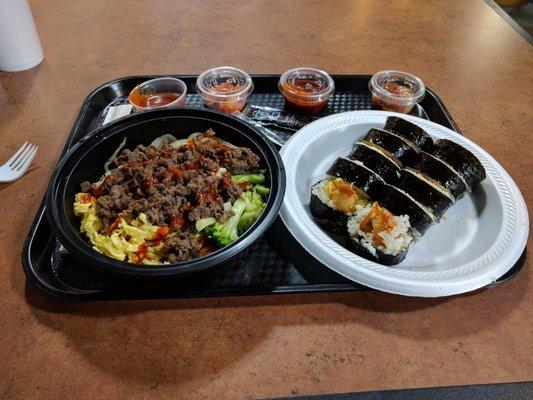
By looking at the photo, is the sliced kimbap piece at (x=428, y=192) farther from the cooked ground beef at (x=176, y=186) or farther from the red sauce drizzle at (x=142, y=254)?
the red sauce drizzle at (x=142, y=254)


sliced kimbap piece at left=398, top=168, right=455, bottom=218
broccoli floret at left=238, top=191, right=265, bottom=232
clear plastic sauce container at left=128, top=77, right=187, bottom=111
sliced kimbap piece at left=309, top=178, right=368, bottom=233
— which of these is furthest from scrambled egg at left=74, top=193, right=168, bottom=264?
sliced kimbap piece at left=398, top=168, right=455, bottom=218

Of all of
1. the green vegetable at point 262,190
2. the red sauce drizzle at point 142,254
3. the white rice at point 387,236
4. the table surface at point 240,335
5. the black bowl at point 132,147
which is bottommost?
the table surface at point 240,335

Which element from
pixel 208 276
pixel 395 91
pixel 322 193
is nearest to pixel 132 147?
pixel 208 276

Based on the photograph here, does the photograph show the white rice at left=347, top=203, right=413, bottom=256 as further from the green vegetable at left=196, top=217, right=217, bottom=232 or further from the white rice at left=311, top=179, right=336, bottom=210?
the green vegetable at left=196, top=217, right=217, bottom=232

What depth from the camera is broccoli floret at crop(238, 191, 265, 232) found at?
4.69ft

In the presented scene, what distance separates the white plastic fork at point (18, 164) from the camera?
5.47 feet

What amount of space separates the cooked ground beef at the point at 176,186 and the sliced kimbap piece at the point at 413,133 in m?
0.68

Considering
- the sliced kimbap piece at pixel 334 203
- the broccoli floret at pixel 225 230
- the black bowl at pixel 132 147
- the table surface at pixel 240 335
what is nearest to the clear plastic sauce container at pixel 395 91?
the table surface at pixel 240 335

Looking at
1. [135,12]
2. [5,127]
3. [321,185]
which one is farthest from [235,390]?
[135,12]

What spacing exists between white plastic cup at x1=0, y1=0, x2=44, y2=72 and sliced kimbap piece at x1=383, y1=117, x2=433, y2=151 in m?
1.91

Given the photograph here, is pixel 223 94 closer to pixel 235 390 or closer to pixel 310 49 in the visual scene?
pixel 310 49

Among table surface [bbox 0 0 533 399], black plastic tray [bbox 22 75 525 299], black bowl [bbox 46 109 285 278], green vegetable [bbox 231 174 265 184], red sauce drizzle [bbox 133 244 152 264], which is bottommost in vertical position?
Result: table surface [bbox 0 0 533 399]

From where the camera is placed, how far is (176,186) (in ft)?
4.80

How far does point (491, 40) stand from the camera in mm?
2703
